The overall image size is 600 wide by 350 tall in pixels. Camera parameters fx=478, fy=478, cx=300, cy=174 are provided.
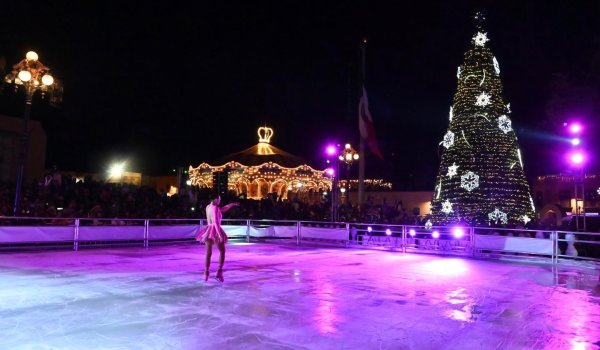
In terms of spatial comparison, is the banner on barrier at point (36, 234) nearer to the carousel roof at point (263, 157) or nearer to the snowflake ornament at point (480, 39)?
the carousel roof at point (263, 157)

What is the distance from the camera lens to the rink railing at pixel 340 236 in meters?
13.8

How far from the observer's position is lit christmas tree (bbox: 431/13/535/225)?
689 inches

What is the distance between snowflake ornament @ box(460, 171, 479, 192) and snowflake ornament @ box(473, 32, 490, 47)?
483 cm

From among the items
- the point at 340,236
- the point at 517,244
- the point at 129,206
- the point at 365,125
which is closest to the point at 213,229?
the point at 517,244

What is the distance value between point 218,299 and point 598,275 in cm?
921

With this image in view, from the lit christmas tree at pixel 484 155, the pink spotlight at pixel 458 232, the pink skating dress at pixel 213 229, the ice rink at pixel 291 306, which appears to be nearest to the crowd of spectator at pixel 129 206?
the lit christmas tree at pixel 484 155

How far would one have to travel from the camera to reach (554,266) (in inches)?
512

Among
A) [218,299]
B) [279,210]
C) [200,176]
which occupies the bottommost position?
[218,299]

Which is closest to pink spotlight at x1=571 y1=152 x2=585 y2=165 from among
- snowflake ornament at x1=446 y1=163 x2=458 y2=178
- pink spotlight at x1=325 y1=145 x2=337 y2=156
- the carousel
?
snowflake ornament at x1=446 y1=163 x2=458 y2=178

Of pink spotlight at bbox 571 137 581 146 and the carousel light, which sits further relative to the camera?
pink spotlight at bbox 571 137 581 146

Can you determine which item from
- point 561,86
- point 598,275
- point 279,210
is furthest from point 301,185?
point 598,275

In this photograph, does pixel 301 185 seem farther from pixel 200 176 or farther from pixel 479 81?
pixel 479 81

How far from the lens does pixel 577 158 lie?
13.9 m

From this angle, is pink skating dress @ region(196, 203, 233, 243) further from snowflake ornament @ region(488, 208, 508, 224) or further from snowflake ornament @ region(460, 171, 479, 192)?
snowflake ornament @ region(488, 208, 508, 224)
